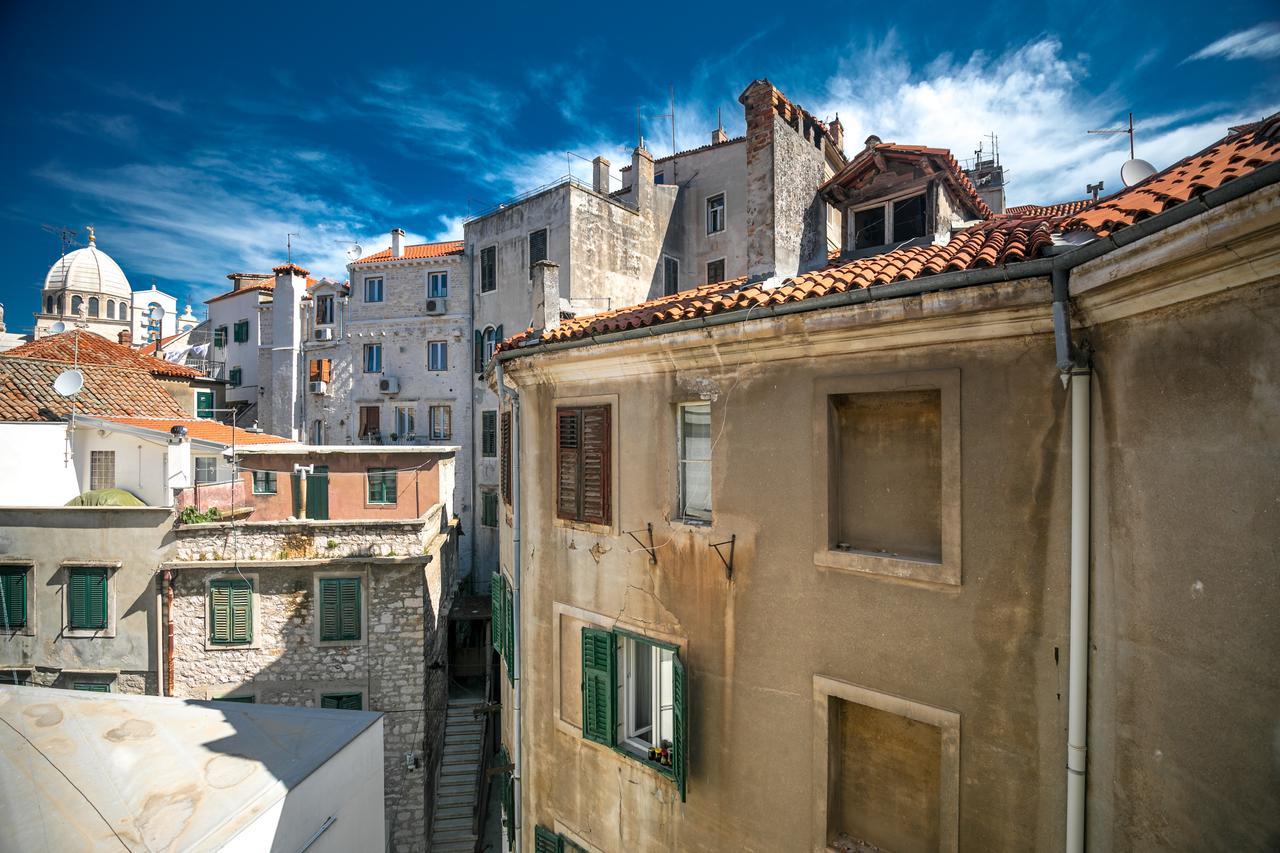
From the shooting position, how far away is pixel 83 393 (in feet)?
68.6

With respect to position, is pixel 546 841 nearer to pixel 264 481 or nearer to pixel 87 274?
pixel 264 481

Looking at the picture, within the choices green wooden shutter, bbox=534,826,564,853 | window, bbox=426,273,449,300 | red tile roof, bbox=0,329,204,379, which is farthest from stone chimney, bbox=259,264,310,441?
green wooden shutter, bbox=534,826,564,853

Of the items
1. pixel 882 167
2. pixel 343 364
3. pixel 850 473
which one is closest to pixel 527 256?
pixel 343 364

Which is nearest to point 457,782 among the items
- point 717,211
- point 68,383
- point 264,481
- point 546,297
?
point 264,481

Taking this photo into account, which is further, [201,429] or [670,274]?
[670,274]

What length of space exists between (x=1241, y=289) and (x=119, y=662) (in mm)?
22162

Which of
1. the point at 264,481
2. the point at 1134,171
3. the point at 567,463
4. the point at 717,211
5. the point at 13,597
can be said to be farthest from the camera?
the point at 717,211

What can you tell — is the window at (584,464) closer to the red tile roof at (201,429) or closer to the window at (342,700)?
the window at (342,700)

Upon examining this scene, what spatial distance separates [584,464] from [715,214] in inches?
926

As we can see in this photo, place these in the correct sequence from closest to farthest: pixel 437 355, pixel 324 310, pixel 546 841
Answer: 1. pixel 546 841
2. pixel 437 355
3. pixel 324 310

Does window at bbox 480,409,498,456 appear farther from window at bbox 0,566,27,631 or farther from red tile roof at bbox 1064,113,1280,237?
red tile roof at bbox 1064,113,1280,237

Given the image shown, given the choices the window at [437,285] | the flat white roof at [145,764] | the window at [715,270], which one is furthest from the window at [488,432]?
the flat white roof at [145,764]

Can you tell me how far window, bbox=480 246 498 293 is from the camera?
28953 mm

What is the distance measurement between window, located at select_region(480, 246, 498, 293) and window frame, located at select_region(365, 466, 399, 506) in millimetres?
11224
